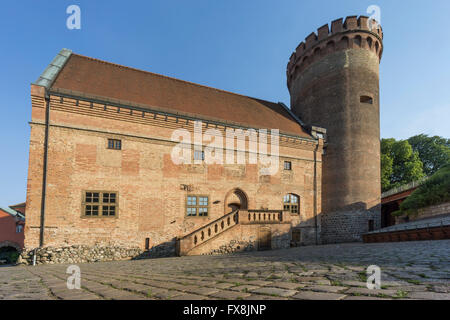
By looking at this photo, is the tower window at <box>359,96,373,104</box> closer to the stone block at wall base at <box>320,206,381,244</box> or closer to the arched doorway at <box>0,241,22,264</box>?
the stone block at wall base at <box>320,206,381,244</box>

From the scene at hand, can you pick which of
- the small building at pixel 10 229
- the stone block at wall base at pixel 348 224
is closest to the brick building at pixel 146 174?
the stone block at wall base at pixel 348 224

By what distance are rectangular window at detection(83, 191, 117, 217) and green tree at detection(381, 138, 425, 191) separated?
30.2 meters

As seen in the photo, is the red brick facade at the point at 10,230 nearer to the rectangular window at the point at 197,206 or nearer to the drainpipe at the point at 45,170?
the drainpipe at the point at 45,170

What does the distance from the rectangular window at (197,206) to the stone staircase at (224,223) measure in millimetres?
1773

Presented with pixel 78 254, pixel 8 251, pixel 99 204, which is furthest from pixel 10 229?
pixel 99 204

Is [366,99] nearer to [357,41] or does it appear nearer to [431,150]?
[357,41]

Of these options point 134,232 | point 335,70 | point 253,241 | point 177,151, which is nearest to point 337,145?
point 335,70

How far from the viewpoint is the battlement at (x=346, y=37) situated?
22750mm

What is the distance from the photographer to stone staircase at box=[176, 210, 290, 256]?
14312mm

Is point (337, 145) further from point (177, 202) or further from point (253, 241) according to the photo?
point (177, 202)

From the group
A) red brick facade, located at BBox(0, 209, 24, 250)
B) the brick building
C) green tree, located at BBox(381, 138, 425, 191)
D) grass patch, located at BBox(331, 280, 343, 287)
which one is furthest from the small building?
green tree, located at BBox(381, 138, 425, 191)

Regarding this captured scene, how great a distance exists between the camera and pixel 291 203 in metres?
20.5

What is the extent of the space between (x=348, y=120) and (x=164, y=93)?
15.0 m
